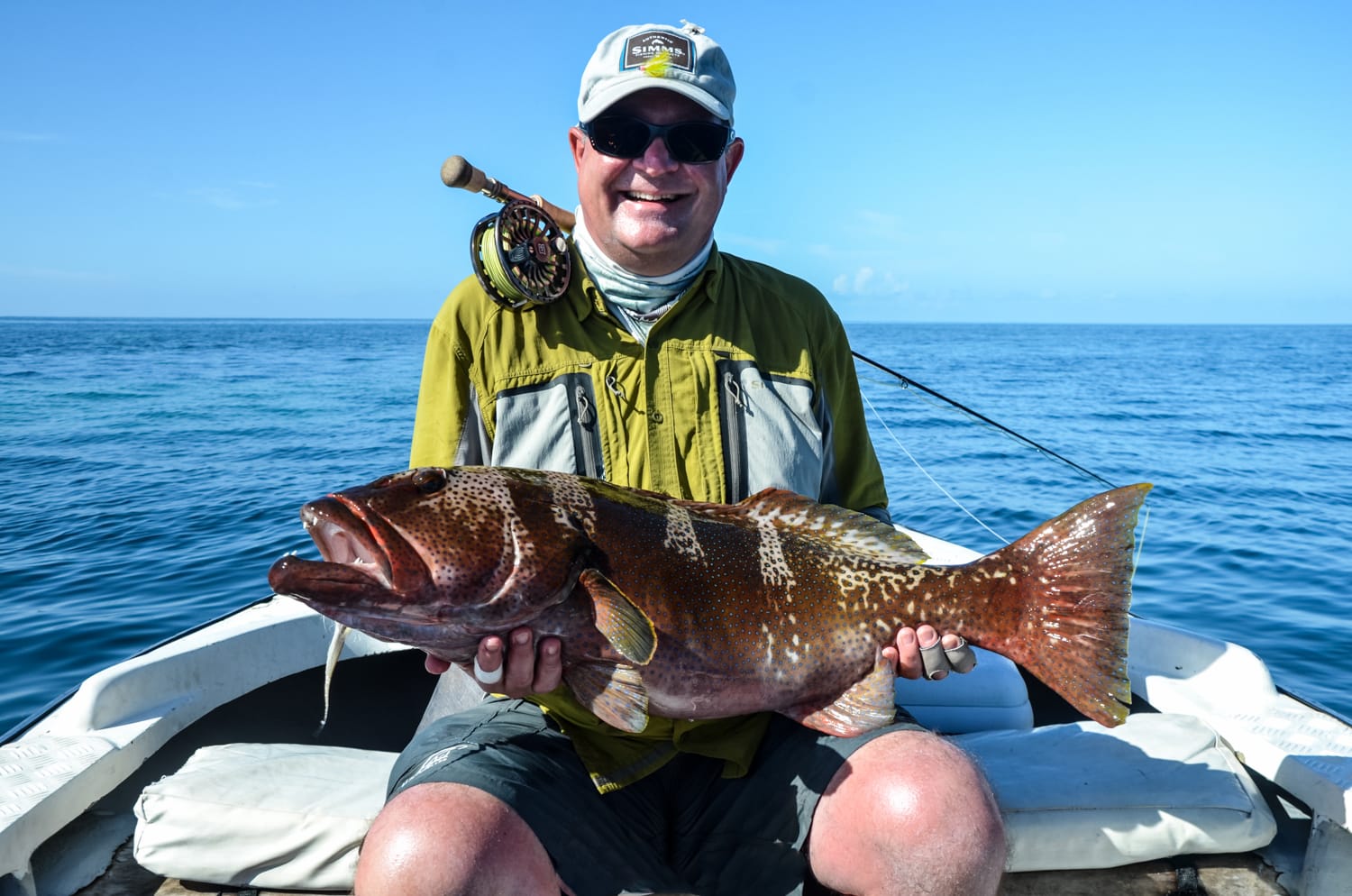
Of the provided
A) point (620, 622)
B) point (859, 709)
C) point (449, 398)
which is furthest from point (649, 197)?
point (859, 709)

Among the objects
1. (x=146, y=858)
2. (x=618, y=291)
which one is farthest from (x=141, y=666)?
(x=618, y=291)

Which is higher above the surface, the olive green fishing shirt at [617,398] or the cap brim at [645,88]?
the cap brim at [645,88]

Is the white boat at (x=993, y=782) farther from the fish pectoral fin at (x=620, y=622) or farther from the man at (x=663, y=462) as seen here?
the fish pectoral fin at (x=620, y=622)

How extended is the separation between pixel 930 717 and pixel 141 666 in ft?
11.2

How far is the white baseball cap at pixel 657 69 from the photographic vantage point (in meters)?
3.10

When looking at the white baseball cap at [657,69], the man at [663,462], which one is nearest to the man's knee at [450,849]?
the man at [663,462]

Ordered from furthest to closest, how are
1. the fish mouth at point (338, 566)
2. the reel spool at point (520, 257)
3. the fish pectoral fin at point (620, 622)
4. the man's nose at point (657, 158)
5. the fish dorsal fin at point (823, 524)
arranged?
the man's nose at point (657, 158) < the reel spool at point (520, 257) < the fish dorsal fin at point (823, 524) < the fish pectoral fin at point (620, 622) < the fish mouth at point (338, 566)

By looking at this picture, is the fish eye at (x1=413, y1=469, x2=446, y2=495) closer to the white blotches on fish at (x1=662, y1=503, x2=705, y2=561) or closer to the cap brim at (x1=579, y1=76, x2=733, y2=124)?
the white blotches on fish at (x1=662, y1=503, x2=705, y2=561)

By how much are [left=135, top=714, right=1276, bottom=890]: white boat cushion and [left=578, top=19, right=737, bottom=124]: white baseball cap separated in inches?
97.1

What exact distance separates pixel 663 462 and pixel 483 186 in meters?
1.59

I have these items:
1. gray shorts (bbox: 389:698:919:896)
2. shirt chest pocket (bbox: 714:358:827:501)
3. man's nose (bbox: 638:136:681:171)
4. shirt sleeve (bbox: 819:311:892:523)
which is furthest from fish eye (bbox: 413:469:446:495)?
shirt sleeve (bbox: 819:311:892:523)

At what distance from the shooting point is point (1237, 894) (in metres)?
3.17

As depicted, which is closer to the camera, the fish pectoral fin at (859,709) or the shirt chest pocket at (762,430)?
the fish pectoral fin at (859,709)

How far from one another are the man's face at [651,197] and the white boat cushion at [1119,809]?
2.11m
